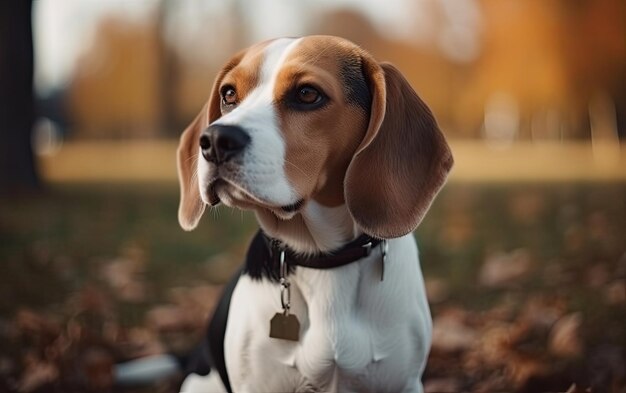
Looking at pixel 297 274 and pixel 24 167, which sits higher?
pixel 297 274

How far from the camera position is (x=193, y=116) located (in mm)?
3666

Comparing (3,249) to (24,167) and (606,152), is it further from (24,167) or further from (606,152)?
(606,152)

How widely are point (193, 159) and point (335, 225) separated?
1.53 feet

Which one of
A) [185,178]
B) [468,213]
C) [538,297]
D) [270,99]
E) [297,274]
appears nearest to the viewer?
[270,99]

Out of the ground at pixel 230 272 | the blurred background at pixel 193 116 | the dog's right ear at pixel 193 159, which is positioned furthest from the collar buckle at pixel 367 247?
the blurred background at pixel 193 116

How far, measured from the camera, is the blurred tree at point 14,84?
3.63 meters

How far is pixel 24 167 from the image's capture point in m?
3.71

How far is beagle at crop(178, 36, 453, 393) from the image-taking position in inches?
74.4

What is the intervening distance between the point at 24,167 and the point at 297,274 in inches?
84.6

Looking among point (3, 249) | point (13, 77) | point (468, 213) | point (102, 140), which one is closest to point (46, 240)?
point (3, 249)

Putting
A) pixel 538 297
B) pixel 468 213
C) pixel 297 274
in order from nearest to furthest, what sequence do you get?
pixel 297 274
pixel 538 297
pixel 468 213

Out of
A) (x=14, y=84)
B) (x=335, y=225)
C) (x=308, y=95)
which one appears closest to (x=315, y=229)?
(x=335, y=225)

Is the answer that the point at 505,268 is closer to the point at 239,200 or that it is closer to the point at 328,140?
the point at 328,140

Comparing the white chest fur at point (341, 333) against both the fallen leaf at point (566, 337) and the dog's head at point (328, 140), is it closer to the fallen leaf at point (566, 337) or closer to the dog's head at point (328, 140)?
the dog's head at point (328, 140)
